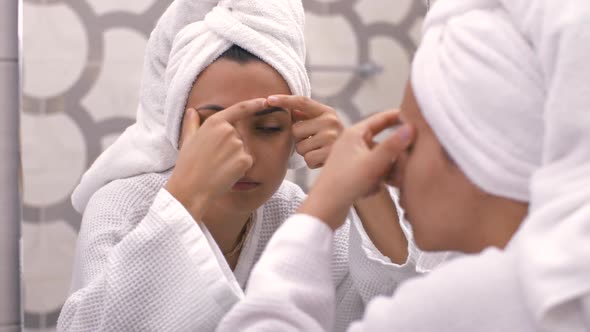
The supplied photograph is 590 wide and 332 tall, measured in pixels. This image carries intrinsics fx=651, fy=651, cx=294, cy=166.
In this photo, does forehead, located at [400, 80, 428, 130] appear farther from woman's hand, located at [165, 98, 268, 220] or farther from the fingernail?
woman's hand, located at [165, 98, 268, 220]

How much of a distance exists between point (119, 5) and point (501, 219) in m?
0.81

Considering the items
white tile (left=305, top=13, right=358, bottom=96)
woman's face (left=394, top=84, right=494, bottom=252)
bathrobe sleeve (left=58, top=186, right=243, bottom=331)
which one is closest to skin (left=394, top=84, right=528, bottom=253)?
woman's face (left=394, top=84, right=494, bottom=252)

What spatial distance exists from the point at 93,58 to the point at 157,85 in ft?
0.62

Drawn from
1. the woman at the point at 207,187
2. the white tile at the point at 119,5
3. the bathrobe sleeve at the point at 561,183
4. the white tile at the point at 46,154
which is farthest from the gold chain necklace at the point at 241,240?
the bathrobe sleeve at the point at 561,183

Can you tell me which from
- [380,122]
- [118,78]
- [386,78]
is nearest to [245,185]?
[380,122]

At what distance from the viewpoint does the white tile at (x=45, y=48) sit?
3.47ft

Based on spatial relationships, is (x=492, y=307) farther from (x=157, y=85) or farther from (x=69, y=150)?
(x=69, y=150)

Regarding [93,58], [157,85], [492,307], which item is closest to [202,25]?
[157,85]

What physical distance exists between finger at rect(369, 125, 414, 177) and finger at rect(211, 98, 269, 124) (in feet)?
0.83

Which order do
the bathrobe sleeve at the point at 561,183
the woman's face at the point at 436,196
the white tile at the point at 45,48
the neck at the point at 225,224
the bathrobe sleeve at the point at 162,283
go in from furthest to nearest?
the white tile at the point at 45,48
the neck at the point at 225,224
the bathrobe sleeve at the point at 162,283
the woman's face at the point at 436,196
the bathrobe sleeve at the point at 561,183

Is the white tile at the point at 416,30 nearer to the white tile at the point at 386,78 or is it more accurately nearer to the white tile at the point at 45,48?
the white tile at the point at 386,78

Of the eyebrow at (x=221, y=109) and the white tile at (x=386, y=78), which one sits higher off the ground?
the eyebrow at (x=221, y=109)

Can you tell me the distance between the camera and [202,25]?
2.83 feet

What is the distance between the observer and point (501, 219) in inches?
19.9
